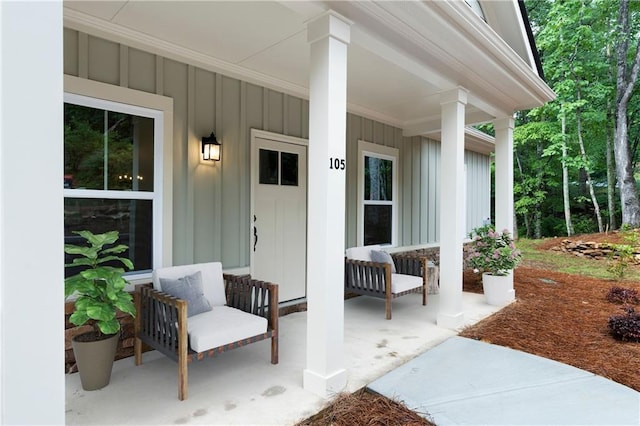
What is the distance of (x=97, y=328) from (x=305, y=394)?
5.28 ft

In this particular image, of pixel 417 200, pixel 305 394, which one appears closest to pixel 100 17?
pixel 305 394

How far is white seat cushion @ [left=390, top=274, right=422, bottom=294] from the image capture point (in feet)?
14.9

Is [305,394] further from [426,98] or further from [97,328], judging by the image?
[426,98]

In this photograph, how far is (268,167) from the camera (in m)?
4.42

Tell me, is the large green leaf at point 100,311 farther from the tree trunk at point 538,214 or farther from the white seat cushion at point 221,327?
the tree trunk at point 538,214

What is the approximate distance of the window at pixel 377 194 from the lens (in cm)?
572

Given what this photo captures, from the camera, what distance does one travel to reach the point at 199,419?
225 centimetres

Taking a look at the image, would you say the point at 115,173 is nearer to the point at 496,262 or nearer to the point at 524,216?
the point at 496,262

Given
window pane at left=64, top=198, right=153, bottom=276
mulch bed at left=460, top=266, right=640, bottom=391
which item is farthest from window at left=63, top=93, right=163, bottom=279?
mulch bed at left=460, top=266, right=640, bottom=391

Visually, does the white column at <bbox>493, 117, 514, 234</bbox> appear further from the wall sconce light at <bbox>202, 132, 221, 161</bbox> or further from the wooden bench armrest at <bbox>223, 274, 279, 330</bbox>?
the wall sconce light at <bbox>202, 132, 221, 161</bbox>

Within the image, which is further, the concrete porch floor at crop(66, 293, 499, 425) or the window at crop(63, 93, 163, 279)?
the window at crop(63, 93, 163, 279)

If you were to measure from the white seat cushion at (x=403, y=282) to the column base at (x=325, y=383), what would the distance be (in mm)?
2019

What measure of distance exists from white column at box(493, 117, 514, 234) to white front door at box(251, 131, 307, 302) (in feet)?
9.52

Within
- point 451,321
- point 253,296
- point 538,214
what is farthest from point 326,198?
point 538,214
